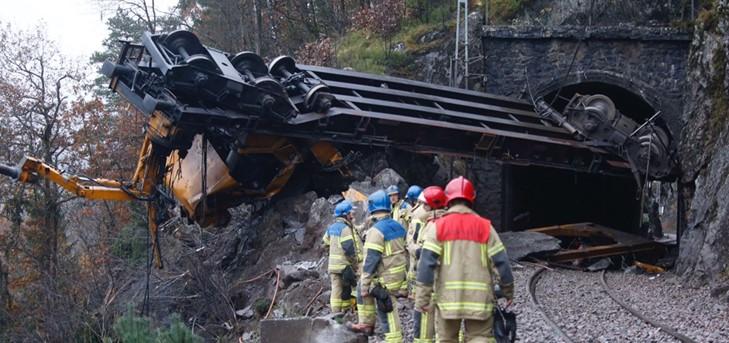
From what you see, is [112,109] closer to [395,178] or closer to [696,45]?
[395,178]

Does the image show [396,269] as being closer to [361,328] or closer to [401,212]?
[361,328]

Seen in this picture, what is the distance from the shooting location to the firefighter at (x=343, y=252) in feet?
29.5

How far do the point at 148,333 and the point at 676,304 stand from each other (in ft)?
26.0

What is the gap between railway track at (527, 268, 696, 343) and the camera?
31.4 ft

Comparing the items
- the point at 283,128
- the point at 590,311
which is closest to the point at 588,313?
the point at 590,311

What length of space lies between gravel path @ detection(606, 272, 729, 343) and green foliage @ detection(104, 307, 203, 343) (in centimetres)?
565

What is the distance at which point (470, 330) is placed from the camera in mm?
6215

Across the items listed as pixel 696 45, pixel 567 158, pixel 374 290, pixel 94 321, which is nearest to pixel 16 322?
pixel 94 321

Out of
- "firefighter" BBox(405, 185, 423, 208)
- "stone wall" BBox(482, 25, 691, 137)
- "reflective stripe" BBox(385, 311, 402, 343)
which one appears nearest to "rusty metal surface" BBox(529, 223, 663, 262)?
"stone wall" BBox(482, 25, 691, 137)

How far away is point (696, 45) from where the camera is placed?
59.7 feet

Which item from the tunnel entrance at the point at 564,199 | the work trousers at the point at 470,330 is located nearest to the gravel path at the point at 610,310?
the work trousers at the point at 470,330

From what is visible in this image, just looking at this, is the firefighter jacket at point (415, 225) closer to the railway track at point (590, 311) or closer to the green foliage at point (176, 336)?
the railway track at point (590, 311)

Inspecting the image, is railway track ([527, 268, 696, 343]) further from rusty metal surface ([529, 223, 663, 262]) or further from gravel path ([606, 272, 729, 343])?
rusty metal surface ([529, 223, 663, 262])

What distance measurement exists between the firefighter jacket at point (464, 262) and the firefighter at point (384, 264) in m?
1.68
